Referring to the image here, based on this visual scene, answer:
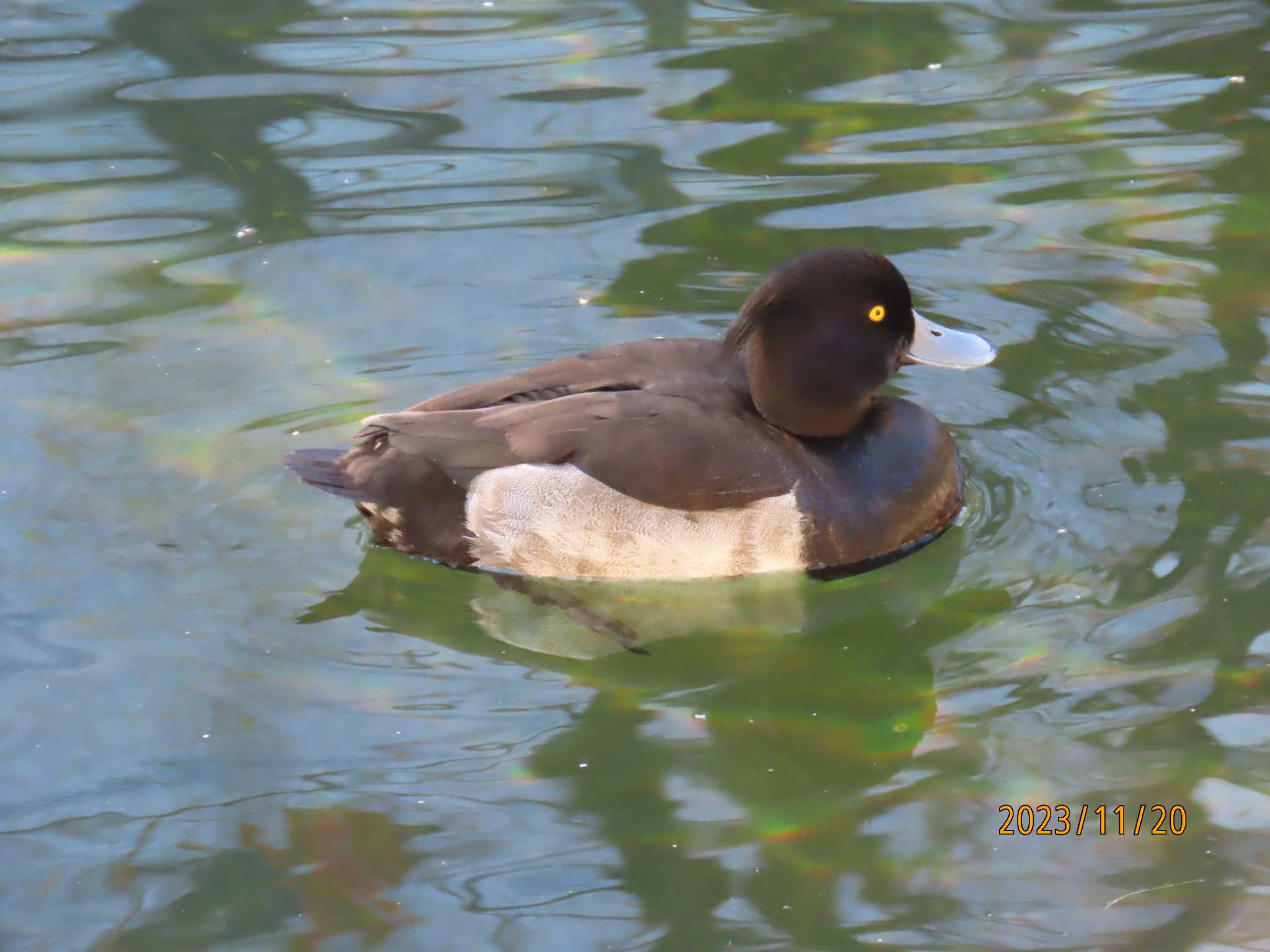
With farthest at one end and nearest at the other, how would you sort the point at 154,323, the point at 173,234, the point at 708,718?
the point at 173,234 → the point at 154,323 → the point at 708,718

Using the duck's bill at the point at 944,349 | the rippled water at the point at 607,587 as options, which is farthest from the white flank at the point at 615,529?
the duck's bill at the point at 944,349

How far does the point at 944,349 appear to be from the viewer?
5062 mm

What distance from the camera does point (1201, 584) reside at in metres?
→ 4.59

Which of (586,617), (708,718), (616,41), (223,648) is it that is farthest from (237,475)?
(616,41)

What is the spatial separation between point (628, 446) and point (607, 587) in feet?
1.55

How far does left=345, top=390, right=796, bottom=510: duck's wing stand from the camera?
4660mm

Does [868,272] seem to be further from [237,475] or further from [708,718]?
[237,475]

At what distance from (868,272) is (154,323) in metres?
2.80

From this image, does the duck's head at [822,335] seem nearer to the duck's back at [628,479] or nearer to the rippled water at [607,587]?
the duck's back at [628,479]
